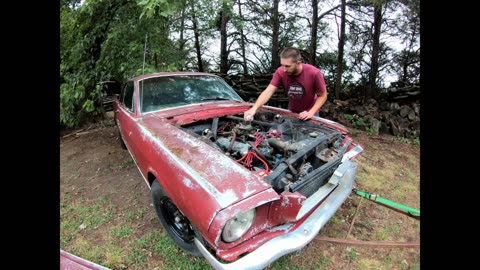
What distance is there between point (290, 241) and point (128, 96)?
315 centimetres

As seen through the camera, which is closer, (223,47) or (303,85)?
(303,85)

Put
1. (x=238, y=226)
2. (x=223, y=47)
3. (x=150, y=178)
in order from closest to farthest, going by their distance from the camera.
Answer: (x=238, y=226)
(x=150, y=178)
(x=223, y=47)

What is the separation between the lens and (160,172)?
86.6 inches

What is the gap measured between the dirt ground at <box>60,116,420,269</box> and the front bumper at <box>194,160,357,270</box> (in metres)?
0.56

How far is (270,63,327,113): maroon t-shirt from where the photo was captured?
3391 millimetres

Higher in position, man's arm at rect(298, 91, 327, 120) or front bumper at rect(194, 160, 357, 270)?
man's arm at rect(298, 91, 327, 120)

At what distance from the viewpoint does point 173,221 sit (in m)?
2.42

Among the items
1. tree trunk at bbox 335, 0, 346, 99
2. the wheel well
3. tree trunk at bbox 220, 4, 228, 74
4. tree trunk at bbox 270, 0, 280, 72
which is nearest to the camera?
the wheel well

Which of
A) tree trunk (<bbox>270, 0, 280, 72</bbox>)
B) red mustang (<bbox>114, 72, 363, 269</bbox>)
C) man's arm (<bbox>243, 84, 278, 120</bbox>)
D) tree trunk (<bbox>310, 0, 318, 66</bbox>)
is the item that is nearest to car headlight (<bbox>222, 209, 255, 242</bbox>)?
red mustang (<bbox>114, 72, 363, 269</bbox>)

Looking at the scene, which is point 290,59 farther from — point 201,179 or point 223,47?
point 223,47

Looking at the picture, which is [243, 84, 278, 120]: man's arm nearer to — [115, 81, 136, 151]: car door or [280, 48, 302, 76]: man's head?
[280, 48, 302, 76]: man's head

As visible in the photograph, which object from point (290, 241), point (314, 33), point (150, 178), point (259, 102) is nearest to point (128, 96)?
point (150, 178)

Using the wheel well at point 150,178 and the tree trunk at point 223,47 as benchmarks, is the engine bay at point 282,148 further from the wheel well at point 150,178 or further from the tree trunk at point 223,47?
the tree trunk at point 223,47

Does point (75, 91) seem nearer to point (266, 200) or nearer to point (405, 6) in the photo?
point (266, 200)
